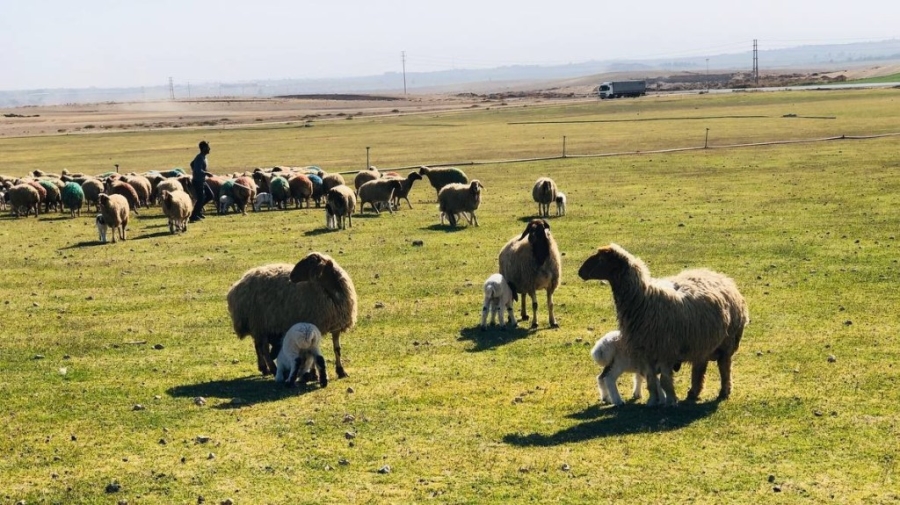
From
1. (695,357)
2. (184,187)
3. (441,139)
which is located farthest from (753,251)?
(441,139)

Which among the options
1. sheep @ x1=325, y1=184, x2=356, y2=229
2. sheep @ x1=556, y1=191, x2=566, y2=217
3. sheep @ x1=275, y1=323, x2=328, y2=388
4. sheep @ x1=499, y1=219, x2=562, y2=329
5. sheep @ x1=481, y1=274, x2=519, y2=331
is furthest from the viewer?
sheep @ x1=556, y1=191, x2=566, y2=217

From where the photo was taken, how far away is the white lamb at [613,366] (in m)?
11.2

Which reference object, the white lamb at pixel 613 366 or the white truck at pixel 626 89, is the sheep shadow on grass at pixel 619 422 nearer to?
the white lamb at pixel 613 366

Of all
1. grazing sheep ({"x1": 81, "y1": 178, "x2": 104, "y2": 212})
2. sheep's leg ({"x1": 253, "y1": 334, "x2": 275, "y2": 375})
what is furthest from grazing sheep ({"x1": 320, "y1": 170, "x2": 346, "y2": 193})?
sheep's leg ({"x1": 253, "y1": 334, "x2": 275, "y2": 375})

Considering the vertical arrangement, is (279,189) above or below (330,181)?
below

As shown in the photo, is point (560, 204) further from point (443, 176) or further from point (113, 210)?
point (113, 210)

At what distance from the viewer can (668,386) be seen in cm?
1097

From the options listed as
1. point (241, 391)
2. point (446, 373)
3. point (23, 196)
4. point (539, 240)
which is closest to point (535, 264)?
point (539, 240)

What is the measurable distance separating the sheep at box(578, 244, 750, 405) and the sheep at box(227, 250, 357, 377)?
3.49m

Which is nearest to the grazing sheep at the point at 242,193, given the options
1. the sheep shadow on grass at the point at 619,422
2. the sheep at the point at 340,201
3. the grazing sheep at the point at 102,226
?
the sheep at the point at 340,201

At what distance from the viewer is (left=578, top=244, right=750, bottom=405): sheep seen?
10977 mm

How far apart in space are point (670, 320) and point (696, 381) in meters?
0.91

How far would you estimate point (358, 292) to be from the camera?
18500 mm

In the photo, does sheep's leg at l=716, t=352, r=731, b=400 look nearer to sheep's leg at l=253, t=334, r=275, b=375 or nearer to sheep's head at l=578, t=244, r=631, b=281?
sheep's head at l=578, t=244, r=631, b=281
